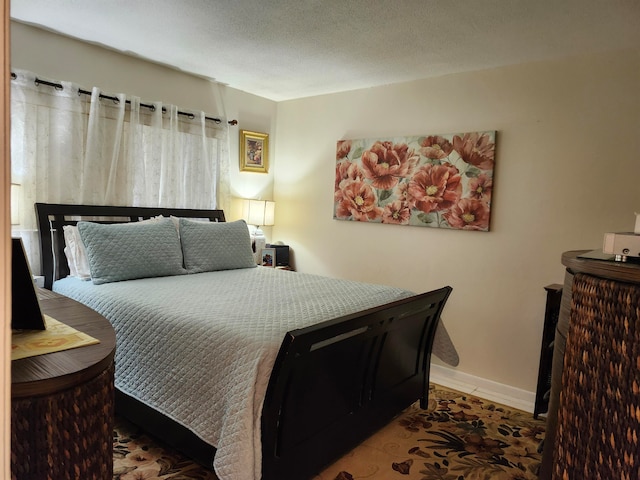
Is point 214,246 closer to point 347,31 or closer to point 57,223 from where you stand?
point 57,223

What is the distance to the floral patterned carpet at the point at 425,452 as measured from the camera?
6.88ft

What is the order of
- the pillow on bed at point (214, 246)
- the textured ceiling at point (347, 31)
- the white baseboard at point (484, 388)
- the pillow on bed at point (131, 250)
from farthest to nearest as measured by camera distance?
the pillow on bed at point (214, 246) < the white baseboard at point (484, 388) < the pillow on bed at point (131, 250) < the textured ceiling at point (347, 31)

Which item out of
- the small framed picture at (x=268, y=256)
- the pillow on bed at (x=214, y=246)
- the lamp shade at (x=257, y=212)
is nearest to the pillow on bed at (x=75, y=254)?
the pillow on bed at (x=214, y=246)

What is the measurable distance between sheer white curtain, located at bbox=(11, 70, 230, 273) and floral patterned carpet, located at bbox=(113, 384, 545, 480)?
157cm

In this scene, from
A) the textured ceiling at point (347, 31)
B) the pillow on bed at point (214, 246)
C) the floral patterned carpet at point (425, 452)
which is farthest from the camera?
the pillow on bed at point (214, 246)

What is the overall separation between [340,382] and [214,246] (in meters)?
1.65

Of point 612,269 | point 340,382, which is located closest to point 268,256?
point 340,382

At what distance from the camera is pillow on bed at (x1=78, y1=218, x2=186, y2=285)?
2672 mm

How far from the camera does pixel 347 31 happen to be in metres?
2.61

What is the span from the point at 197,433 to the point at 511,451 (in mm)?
1673

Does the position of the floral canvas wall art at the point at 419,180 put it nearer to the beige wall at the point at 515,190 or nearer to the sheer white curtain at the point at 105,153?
the beige wall at the point at 515,190

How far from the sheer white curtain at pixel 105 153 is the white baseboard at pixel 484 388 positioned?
2381 mm

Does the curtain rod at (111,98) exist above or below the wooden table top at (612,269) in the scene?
above

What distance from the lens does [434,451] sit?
7.70 ft
